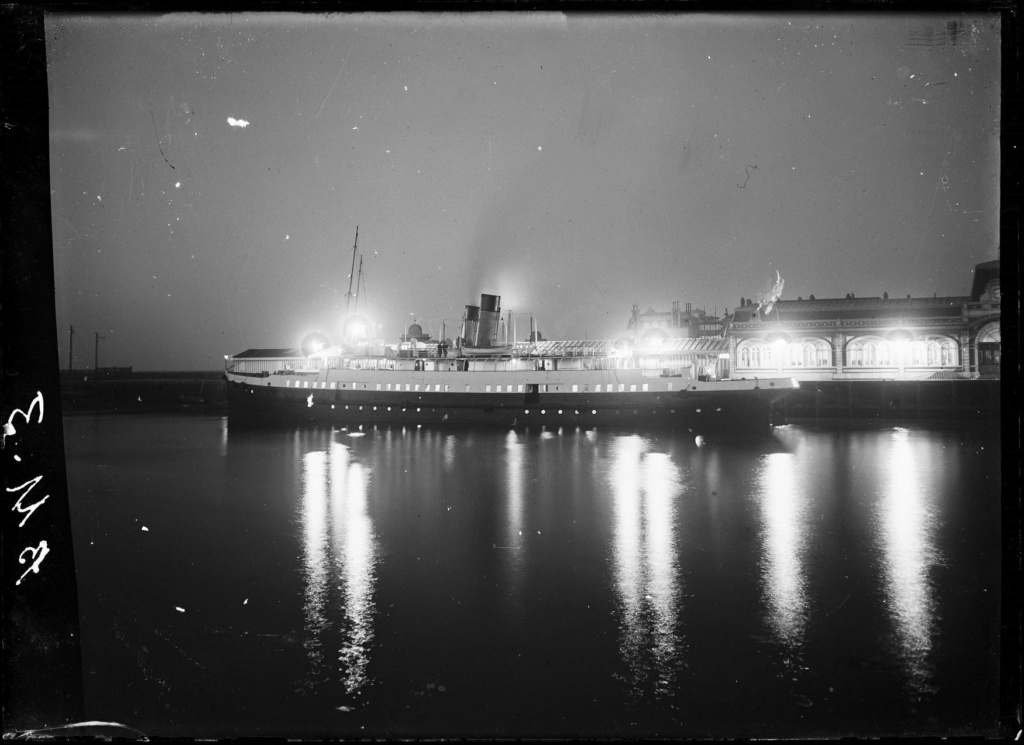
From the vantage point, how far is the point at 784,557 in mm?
7988

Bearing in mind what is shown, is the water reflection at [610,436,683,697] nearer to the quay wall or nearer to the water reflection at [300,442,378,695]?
the water reflection at [300,442,378,695]

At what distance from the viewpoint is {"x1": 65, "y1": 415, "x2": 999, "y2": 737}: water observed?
4.23 metres

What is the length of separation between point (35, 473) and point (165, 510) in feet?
34.8

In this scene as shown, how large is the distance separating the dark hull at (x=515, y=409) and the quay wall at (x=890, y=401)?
337 inches

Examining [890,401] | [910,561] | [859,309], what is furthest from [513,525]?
[859,309]

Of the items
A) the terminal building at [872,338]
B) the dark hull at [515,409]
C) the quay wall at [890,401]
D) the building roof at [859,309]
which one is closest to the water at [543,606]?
the dark hull at [515,409]

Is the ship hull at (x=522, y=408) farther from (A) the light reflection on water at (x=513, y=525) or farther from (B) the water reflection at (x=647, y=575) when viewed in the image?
(B) the water reflection at (x=647, y=575)

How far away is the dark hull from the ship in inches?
1.9

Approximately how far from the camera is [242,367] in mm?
69062

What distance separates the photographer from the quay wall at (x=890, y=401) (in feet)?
104

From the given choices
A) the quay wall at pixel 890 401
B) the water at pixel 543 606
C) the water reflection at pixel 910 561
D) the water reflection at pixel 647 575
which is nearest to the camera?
the water at pixel 543 606

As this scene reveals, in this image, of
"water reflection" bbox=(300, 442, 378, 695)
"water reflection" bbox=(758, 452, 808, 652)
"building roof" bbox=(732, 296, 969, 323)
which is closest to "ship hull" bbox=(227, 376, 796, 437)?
"water reflection" bbox=(758, 452, 808, 652)

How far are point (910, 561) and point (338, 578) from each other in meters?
8.37

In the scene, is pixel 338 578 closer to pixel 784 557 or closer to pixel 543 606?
pixel 543 606
